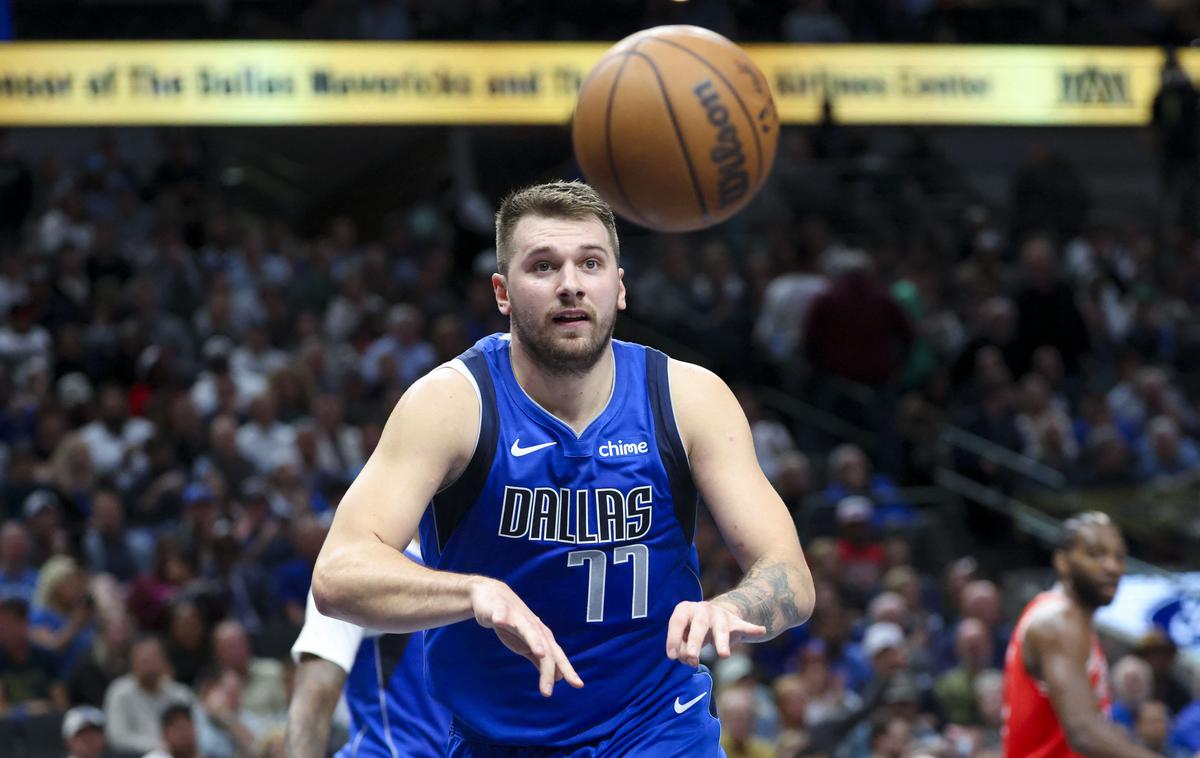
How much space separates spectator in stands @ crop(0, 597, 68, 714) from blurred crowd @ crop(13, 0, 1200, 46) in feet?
21.1

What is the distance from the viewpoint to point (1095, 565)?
5.79 metres

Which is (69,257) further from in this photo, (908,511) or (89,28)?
(908,511)

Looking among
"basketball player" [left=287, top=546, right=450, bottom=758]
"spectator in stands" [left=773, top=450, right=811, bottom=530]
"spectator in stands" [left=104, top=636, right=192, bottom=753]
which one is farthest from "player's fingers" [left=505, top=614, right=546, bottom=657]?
"spectator in stands" [left=773, top=450, right=811, bottom=530]

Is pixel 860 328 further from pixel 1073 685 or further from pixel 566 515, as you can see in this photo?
pixel 566 515

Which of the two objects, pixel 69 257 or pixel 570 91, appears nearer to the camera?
pixel 69 257

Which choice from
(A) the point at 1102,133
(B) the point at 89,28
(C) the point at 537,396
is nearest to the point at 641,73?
(C) the point at 537,396

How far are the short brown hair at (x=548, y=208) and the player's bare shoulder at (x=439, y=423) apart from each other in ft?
0.95

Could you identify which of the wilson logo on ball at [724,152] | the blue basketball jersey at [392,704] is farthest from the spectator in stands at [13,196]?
the blue basketball jersey at [392,704]

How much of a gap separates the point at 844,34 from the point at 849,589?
694 cm

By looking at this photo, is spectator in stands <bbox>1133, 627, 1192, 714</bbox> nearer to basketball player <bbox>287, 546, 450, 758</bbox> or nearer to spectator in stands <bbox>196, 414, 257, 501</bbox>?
spectator in stands <bbox>196, 414, 257, 501</bbox>

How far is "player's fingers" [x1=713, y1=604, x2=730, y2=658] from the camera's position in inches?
119

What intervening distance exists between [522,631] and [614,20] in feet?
43.4

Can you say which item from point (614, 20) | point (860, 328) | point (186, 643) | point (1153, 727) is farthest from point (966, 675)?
point (614, 20)

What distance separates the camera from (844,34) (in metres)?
16.0
